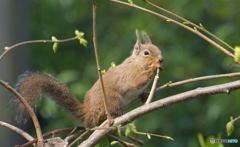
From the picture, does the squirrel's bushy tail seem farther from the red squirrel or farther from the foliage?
the foliage

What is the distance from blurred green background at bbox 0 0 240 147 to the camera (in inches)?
203

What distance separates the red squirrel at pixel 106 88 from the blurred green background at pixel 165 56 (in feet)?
4.75

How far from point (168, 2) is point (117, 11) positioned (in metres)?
1.04

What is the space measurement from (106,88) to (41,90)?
60cm

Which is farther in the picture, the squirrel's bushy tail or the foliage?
the foliage

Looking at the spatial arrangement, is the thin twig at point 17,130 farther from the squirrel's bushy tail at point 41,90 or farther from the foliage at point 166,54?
the foliage at point 166,54

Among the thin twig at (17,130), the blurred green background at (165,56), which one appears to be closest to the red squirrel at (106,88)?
the thin twig at (17,130)

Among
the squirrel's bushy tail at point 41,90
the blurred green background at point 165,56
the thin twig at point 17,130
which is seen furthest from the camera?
the blurred green background at point 165,56

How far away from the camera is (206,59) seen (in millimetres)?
5934

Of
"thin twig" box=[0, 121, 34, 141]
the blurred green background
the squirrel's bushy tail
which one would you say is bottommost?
"thin twig" box=[0, 121, 34, 141]

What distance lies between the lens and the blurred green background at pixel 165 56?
16.9 ft

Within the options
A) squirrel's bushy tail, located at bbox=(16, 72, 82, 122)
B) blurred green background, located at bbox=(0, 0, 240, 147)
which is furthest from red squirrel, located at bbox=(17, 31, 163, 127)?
blurred green background, located at bbox=(0, 0, 240, 147)

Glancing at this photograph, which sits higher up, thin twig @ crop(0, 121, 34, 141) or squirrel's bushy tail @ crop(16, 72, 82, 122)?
squirrel's bushy tail @ crop(16, 72, 82, 122)

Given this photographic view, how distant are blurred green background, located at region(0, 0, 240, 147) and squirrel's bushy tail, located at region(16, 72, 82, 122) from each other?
5.99 ft
